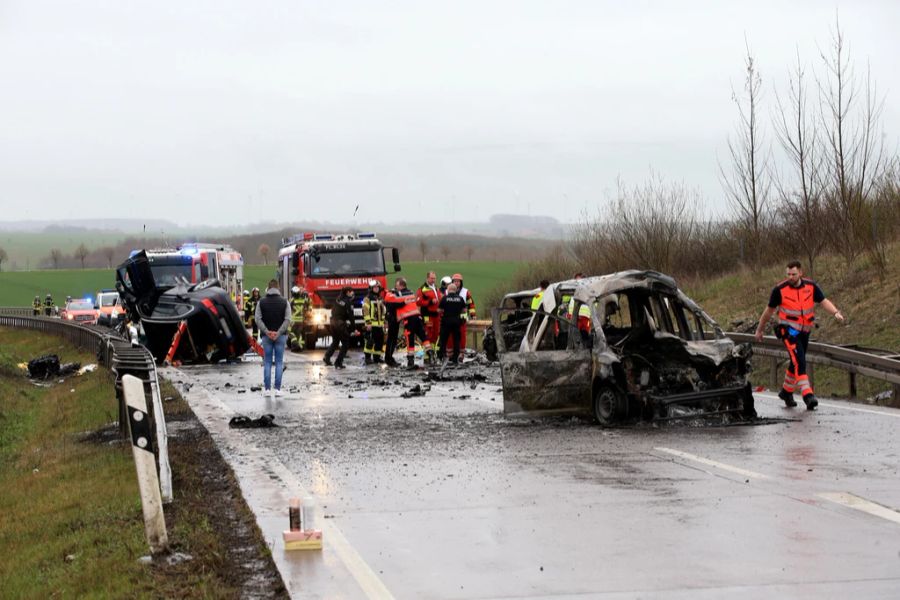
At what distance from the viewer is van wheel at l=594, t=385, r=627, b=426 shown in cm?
1444

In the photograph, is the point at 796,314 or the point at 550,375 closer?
the point at 550,375

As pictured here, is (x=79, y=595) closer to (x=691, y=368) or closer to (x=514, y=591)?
(x=514, y=591)

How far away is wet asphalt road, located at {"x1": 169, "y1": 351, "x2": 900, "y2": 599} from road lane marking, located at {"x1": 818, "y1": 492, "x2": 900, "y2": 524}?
0.02 meters

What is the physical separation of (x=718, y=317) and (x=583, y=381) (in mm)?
16448

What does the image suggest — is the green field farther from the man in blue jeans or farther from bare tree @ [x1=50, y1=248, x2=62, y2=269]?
the man in blue jeans

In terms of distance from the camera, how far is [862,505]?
9.13m

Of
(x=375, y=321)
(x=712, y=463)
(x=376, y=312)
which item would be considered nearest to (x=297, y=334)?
(x=375, y=321)

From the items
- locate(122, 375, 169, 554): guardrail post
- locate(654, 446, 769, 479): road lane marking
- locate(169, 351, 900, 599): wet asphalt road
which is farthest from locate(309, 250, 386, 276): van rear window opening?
locate(122, 375, 169, 554): guardrail post

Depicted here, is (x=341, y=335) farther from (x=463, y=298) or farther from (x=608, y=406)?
(x=608, y=406)

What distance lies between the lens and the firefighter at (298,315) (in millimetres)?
35969

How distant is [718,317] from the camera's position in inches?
1209

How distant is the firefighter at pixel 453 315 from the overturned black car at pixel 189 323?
661 cm

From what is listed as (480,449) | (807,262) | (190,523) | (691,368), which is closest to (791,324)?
(691,368)

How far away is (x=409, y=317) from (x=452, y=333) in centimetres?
91
